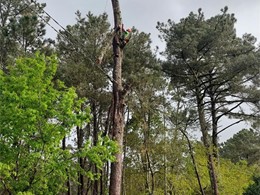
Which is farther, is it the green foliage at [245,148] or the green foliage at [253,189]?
the green foliage at [245,148]

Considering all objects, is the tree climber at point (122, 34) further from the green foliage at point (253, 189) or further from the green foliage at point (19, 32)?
the green foliage at point (253, 189)

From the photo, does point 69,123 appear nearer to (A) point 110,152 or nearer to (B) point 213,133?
(A) point 110,152

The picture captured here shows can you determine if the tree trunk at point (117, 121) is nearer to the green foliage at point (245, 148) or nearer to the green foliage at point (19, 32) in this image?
the green foliage at point (19, 32)

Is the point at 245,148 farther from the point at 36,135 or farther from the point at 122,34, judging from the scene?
the point at 36,135

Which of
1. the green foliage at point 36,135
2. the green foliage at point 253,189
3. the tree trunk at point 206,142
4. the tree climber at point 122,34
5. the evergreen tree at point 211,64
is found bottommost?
the green foliage at point 36,135


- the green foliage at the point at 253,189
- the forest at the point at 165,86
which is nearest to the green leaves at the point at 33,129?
the forest at the point at 165,86

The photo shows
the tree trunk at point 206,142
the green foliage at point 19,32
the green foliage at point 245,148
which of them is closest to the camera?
the green foliage at point 19,32

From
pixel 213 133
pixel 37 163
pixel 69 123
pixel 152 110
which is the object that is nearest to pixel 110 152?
pixel 69 123

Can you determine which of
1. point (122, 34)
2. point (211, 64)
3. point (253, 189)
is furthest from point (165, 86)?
point (122, 34)

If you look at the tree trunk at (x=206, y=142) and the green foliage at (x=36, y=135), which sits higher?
the tree trunk at (x=206, y=142)

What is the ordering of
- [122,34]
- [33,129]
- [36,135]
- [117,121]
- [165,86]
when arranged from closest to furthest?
[33,129]
[36,135]
[117,121]
[122,34]
[165,86]

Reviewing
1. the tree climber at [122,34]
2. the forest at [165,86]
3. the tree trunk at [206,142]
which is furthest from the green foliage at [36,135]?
the tree trunk at [206,142]

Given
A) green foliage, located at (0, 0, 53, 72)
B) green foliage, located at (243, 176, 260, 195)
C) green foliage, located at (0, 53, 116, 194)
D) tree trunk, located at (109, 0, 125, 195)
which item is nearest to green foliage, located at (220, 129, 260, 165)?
green foliage, located at (243, 176, 260, 195)

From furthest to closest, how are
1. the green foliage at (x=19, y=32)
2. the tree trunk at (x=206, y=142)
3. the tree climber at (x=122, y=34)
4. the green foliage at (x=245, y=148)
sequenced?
the green foliage at (x=245, y=148) < the tree trunk at (x=206, y=142) < the green foliage at (x=19, y=32) < the tree climber at (x=122, y=34)
